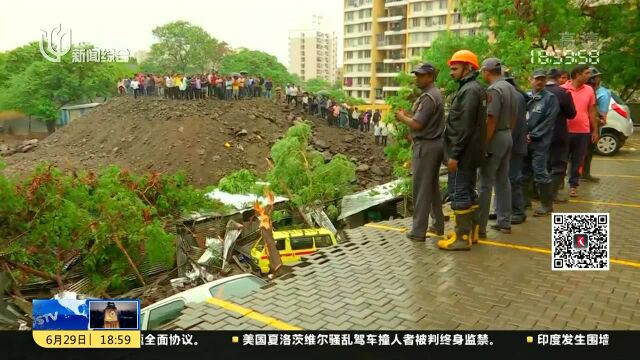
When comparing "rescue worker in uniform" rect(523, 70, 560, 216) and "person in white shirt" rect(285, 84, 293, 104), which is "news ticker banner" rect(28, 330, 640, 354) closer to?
"rescue worker in uniform" rect(523, 70, 560, 216)

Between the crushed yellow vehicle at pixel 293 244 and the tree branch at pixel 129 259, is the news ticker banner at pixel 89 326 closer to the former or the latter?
the tree branch at pixel 129 259

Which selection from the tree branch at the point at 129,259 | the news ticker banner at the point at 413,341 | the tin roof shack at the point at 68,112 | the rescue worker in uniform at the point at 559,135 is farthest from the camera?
the tin roof shack at the point at 68,112

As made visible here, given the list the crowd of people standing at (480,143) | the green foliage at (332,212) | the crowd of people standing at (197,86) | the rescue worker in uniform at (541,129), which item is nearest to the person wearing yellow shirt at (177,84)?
the crowd of people standing at (197,86)

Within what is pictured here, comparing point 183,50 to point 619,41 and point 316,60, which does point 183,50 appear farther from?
point 619,41

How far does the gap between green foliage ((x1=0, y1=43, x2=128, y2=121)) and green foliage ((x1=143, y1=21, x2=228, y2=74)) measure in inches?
161

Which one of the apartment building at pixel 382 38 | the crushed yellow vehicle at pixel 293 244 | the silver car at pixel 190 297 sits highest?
the apartment building at pixel 382 38

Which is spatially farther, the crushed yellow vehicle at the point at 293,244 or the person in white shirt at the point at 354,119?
the person in white shirt at the point at 354,119

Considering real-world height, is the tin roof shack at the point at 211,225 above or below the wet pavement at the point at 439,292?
below

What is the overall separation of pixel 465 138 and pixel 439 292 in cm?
110

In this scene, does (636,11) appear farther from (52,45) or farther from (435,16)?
(435,16)

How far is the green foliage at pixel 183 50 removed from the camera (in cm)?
1916

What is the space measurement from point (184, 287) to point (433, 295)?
15.1 feet

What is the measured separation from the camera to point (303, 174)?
32.9 ft

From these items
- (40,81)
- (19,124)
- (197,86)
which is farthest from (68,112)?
(197,86)
